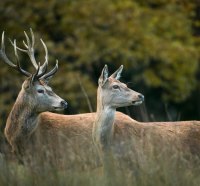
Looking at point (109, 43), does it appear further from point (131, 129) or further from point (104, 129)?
point (104, 129)

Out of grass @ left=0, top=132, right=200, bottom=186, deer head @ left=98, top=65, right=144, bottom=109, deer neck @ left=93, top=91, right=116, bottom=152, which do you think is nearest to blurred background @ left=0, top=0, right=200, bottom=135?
deer head @ left=98, top=65, right=144, bottom=109

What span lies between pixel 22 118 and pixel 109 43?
39.7ft

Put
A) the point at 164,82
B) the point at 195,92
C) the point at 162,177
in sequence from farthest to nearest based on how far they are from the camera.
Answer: the point at 195,92, the point at 164,82, the point at 162,177

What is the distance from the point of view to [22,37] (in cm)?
A: 2253

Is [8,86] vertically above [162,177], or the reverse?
[162,177]

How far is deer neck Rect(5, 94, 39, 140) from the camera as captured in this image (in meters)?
11.2

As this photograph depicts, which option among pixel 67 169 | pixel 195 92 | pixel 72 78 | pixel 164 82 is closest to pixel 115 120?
pixel 67 169

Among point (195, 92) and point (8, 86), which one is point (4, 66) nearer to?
point (8, 86)

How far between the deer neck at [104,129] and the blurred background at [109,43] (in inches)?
397

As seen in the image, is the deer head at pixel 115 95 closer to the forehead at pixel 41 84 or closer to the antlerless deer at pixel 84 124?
the antlerless deer at pixel 84 124

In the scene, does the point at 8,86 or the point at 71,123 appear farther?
the point at 8,86

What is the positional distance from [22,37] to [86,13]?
1872 mm

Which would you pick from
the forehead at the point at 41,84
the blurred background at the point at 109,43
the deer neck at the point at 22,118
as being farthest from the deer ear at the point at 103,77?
the blurred background at the point at 109,43

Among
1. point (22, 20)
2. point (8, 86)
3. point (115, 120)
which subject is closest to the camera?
point (115, 120)
